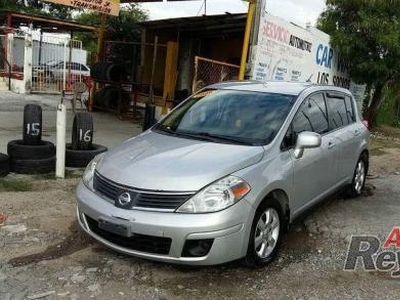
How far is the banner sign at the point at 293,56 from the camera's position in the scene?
37.6 feet

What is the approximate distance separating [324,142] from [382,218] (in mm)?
1418

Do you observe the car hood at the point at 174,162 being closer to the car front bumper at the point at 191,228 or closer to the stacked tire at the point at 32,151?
the car front bumper at the point at 191,228

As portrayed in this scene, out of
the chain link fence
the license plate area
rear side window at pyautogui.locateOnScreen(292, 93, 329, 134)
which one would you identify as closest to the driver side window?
rear side window at pyautogui.locateOnScreen(292, 93, 329, 134)

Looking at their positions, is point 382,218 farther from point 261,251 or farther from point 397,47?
point 397,47

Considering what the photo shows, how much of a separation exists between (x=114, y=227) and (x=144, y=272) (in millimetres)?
521

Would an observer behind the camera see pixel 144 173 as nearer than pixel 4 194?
Yes

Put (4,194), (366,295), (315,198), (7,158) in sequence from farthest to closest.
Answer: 1. (7,158)
2. (4,194)
3. (315,198)
4. (366,295)

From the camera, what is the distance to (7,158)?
706 cm

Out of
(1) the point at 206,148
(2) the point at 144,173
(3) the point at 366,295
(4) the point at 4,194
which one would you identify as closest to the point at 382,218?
(3) the point at 366,295

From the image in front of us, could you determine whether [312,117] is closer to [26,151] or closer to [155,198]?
[155,198]

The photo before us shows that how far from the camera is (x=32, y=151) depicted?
23.7 ft

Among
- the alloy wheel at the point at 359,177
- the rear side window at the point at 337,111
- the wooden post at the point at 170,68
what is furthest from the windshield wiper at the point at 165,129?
the wooden post at the point at 170,68

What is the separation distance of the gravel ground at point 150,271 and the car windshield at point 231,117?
1.19 metres

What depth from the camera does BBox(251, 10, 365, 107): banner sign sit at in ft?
37.6
